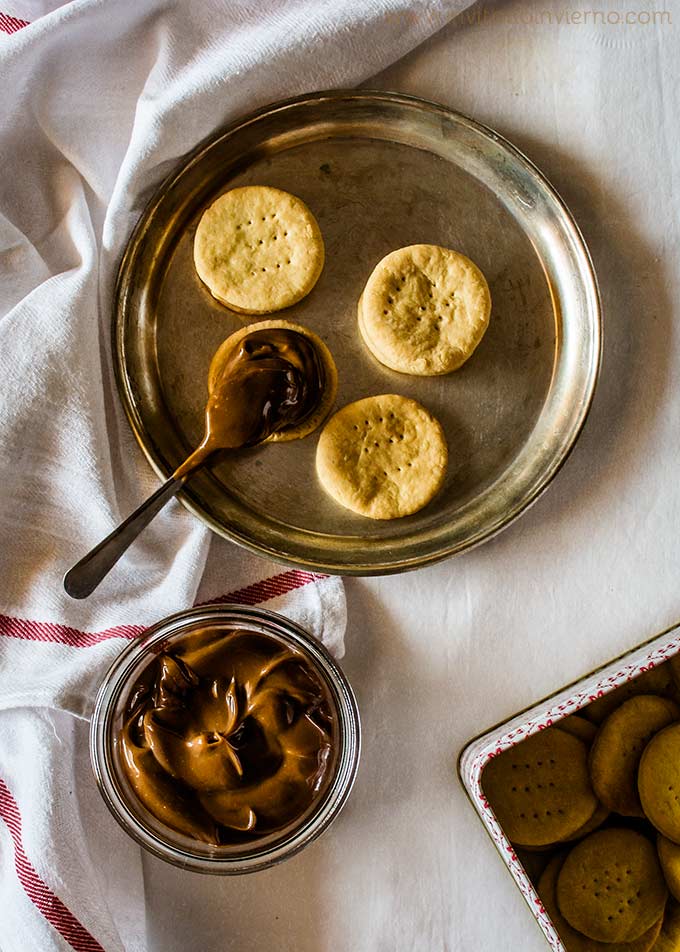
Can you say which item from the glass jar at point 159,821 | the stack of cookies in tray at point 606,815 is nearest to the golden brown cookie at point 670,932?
the stack of cookies in tray at point 606,815

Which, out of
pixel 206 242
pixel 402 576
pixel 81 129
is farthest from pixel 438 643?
pixel 81 129

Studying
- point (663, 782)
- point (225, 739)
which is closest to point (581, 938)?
point (663, 782)

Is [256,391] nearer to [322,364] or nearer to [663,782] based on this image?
[322,364]

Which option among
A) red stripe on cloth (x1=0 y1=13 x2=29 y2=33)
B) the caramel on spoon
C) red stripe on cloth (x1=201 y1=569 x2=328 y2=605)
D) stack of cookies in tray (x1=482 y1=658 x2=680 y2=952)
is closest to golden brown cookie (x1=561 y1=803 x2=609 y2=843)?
stack of cookies in tray (x1=482 y1=658 x2=680 y2=952)

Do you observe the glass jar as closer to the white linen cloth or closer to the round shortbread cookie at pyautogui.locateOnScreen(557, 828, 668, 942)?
the white linen cloth

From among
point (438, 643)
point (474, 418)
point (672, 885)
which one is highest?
point (474, 418)

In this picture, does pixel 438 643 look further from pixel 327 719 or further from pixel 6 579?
pixel 6 579
